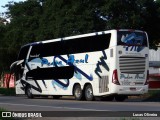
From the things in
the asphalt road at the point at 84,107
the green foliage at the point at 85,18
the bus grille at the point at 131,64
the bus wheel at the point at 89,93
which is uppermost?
the green foliage at the point at 85,18

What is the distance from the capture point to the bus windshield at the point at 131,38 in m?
27.1

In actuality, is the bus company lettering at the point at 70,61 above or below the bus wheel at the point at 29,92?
above

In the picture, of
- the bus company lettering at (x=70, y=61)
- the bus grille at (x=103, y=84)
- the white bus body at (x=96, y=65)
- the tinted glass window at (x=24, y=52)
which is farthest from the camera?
the tinted glass window at (x=24, y=52)

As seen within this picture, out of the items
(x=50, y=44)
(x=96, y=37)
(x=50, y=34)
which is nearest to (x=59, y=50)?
(x=50, y=44)

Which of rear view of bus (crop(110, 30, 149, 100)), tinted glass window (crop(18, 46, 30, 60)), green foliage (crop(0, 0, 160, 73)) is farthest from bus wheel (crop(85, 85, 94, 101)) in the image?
green foliage (crop(0, 0, 160, 73))

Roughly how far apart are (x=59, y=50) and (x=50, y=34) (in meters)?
10.1

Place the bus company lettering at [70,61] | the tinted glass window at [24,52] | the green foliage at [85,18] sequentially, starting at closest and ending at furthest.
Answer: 1. the bus company lettering at [70,61]
2. the tinted glass window at [24,52]
3. the green foliage at [85,18]

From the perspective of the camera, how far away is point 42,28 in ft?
139

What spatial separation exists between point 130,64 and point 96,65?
81.0 inches

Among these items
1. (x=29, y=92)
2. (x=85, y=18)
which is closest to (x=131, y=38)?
(x=29, y=92)

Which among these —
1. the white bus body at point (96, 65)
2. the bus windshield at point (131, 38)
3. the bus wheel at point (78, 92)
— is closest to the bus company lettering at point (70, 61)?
the white bus body at point (96, 65)

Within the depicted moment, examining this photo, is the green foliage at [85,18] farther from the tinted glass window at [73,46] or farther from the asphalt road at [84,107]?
the asphalt road at [84,107]

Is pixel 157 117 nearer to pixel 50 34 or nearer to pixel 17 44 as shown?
pixel 50 34

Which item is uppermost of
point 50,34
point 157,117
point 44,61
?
point 50,34
